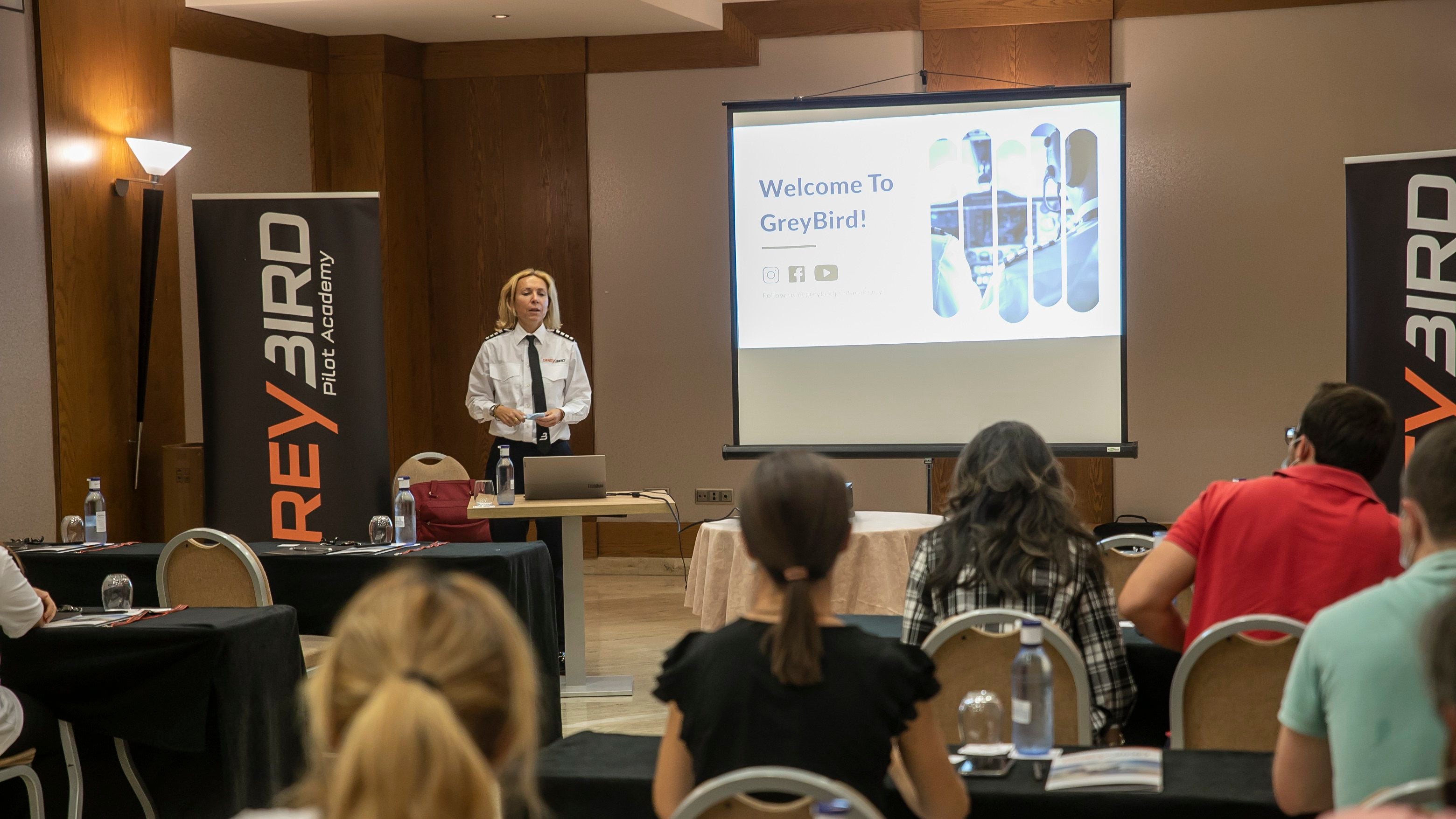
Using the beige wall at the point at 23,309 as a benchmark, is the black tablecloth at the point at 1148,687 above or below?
below

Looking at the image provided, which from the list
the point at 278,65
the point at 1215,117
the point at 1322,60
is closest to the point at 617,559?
the point at 278,65

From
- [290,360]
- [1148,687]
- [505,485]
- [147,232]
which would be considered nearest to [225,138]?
[147,232]

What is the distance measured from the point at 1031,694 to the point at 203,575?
2.81m

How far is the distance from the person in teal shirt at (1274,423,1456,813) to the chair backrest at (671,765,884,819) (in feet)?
1.96

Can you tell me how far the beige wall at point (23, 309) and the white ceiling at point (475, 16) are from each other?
3.74 feet

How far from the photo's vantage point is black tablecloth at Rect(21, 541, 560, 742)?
4.25 meters

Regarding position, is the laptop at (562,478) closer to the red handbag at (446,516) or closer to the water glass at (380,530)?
the water glass at (380,530)

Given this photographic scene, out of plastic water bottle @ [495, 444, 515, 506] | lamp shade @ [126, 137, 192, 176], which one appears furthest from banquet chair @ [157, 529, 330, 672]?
lamp shade @ [126, 137, 192, 176]

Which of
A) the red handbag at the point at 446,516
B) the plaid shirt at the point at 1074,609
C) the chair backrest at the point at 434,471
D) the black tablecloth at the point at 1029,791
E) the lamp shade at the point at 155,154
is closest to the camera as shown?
the black tablecloth at the point at 1029,791

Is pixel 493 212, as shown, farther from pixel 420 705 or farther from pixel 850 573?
pixel 420 705

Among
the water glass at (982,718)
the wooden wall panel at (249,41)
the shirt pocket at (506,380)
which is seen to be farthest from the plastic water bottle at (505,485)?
the wooden wall panel at (249,41)

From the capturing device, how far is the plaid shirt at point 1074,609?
2564 mm

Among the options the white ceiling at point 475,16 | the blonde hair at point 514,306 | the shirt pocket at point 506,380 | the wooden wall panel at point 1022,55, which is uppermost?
the white ceiling at point 475,16

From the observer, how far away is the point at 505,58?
7699 mm
